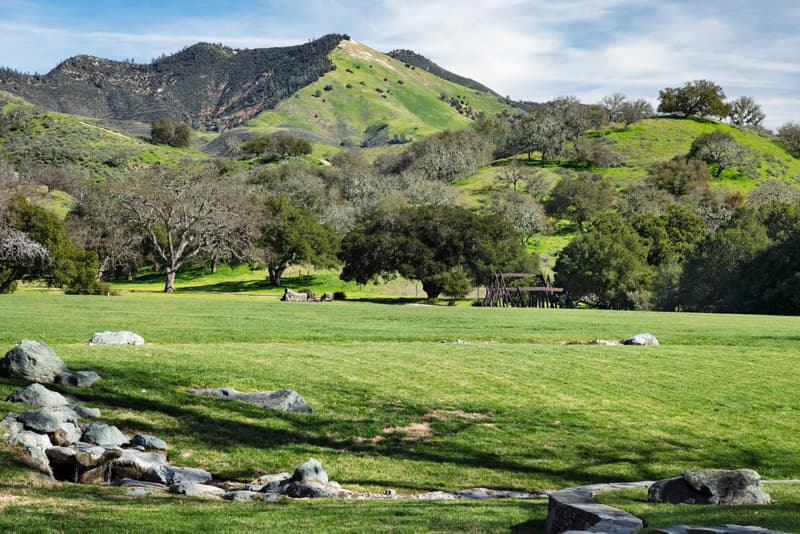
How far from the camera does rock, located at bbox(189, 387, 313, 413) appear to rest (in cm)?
1841

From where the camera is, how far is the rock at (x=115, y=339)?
26156mm

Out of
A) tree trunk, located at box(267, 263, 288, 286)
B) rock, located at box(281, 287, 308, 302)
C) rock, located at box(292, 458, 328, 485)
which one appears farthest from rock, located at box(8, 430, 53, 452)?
tree trunk, located at box(267, 263, 288, 286)

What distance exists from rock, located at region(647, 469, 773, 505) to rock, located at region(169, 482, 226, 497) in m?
6.94

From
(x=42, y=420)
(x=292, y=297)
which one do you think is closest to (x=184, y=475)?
(x=42, y=420)

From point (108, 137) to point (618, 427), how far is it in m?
177

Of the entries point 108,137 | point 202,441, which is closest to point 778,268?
point 202,441

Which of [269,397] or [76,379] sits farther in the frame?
[269,397]

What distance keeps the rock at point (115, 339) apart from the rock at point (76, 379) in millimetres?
7815

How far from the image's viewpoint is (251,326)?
117 ft

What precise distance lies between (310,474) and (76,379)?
7974 millimetres

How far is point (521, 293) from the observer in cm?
7912

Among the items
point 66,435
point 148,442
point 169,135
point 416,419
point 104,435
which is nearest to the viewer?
point 66,435

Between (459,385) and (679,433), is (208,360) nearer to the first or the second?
(459,385)

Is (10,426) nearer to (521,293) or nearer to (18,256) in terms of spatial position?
(18,256)
